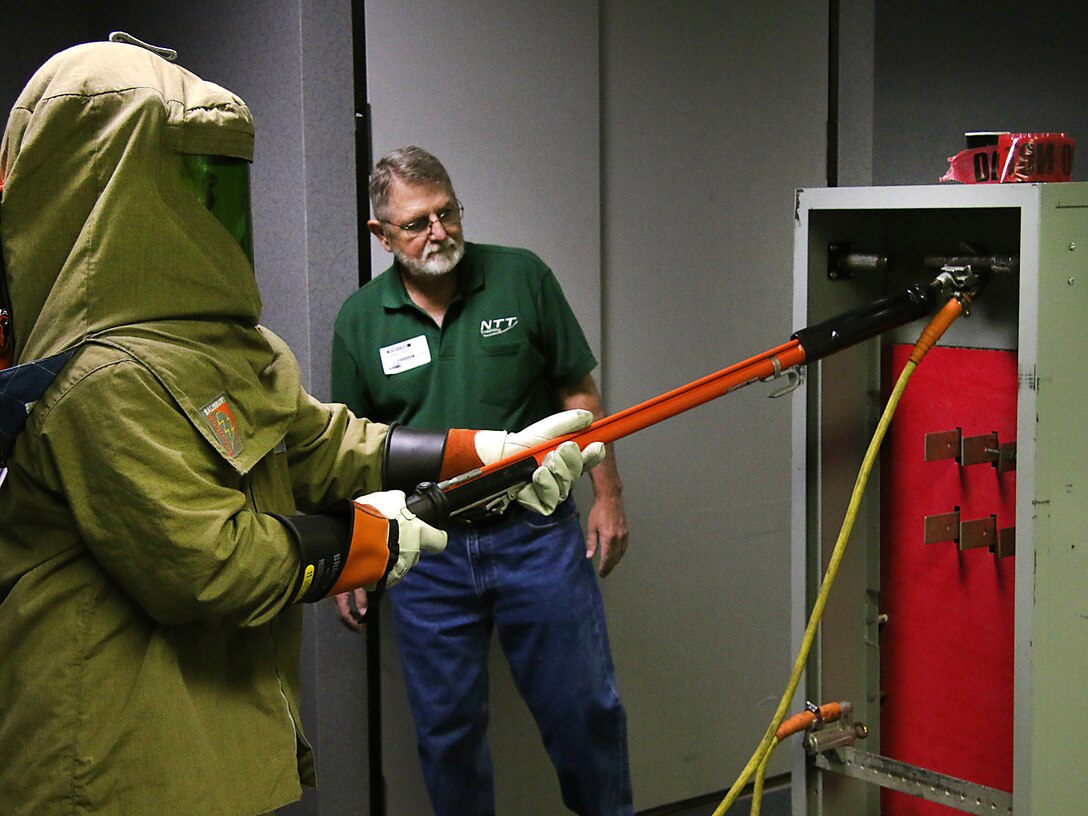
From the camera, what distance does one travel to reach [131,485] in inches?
58.1

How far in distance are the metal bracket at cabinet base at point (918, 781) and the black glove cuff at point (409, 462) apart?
0.86 meters

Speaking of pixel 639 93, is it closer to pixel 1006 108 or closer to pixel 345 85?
pixel 345 85

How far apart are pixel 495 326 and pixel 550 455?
633 mm

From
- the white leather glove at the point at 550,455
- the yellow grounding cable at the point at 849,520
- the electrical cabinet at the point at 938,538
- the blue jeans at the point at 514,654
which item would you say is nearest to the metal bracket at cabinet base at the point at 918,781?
the electrical cabinet at the point at 938,538

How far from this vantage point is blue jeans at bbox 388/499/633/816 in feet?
8.18

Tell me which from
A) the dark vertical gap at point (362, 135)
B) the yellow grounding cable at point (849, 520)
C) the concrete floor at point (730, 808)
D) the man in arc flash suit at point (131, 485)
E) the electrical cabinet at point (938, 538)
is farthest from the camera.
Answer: the concrete floor at point (730, 808)

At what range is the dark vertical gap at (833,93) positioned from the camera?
3156 millimetres

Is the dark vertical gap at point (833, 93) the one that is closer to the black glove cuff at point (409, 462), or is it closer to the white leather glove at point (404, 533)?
the black glove cuff at point (409, 462)

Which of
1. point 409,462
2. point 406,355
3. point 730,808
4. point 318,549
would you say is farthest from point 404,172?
point 730,808

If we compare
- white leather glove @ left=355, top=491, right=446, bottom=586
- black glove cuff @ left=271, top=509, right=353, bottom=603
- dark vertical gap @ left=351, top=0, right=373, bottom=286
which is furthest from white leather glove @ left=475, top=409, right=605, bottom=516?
dark vertical gap @ left=351, top=0, right=373, bottom=286

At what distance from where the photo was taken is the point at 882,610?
7.85 feet

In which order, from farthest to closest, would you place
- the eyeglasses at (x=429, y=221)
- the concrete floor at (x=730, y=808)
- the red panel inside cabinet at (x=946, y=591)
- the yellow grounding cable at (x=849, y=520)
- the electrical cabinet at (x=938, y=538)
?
the concrete floor at (x=730, y=808) < the eyeglasses at (x=429, y=221) < the red panel inside cabinet at (x=946, y=591) < the yellow grounding cable at (x=849, y=520) < the electrical cabinet at (x=938, y=538)

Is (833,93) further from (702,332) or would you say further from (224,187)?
(224,187)

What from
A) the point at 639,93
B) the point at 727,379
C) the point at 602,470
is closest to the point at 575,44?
the point at 639,93
